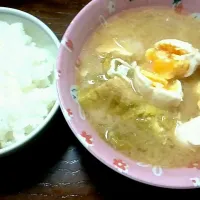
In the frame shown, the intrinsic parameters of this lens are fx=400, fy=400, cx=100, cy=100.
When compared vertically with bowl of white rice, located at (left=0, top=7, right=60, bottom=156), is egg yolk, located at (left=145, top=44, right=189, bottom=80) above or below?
above

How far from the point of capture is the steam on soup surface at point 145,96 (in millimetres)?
1143

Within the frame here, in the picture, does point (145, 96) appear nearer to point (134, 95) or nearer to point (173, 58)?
point (134, 95)

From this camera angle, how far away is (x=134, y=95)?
1.20 meters

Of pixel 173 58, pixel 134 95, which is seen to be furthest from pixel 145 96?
pixel 173 58

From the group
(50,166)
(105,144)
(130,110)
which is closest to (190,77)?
(130,110)

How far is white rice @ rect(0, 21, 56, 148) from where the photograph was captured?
4.36 feet

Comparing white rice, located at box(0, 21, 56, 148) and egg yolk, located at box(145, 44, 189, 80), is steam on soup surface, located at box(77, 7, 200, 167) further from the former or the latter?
white rice, located at box(0, 21, 56, 148)

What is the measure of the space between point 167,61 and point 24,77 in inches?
20.6

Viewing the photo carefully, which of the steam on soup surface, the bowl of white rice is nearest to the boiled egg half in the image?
the steam on soup surface

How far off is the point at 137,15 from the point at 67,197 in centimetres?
66

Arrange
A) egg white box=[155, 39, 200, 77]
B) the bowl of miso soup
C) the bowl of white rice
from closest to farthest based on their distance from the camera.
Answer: the bowl of miso soup
egg white box=[155, 39, 200, 77]
the bowl of white rice

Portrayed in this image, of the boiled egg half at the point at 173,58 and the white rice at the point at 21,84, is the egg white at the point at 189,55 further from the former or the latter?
the white rice at the point at 21,84

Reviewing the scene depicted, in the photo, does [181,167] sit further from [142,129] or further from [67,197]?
[67,197]

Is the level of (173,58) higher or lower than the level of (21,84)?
higher
